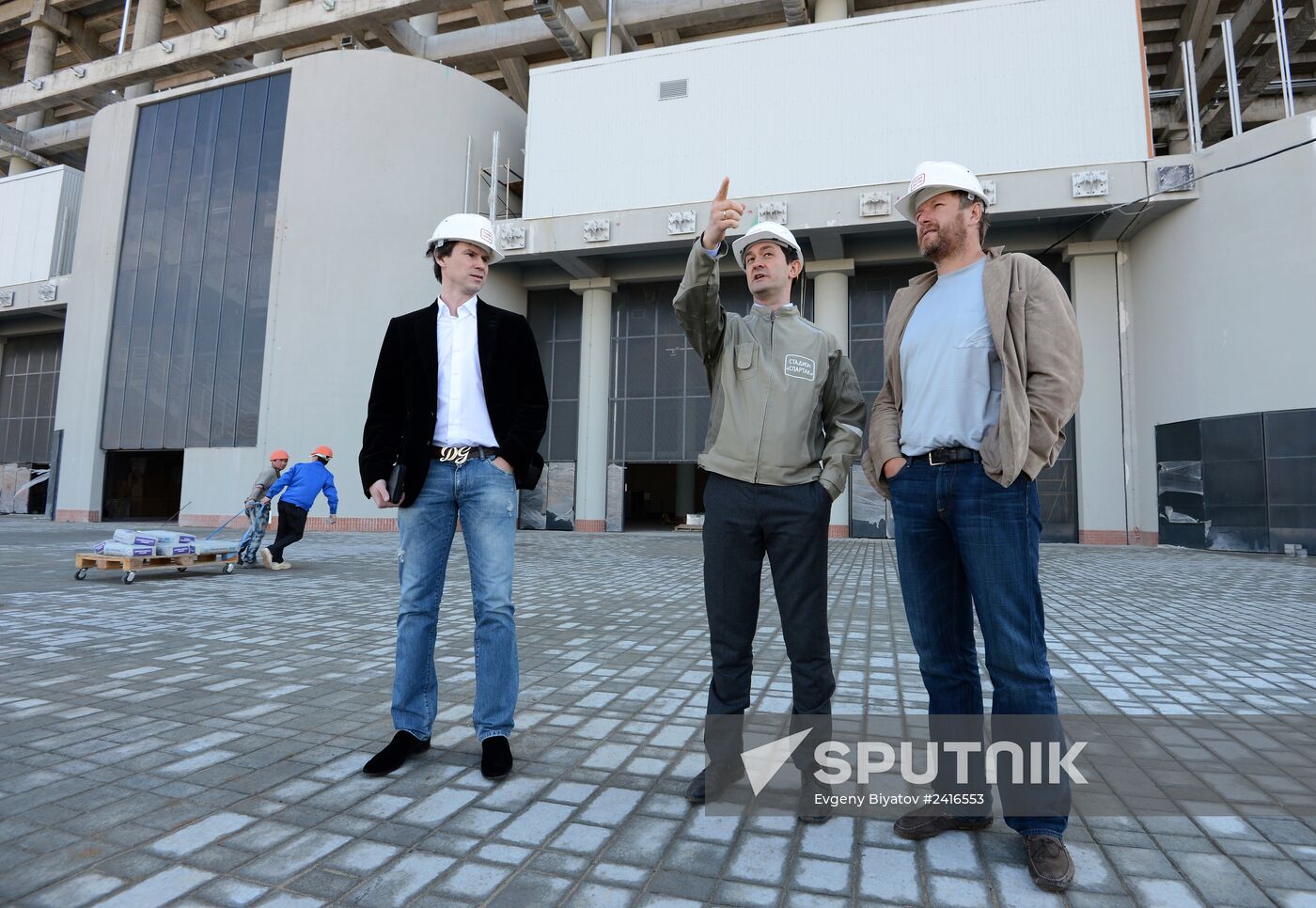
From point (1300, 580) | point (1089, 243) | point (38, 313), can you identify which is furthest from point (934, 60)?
point (38, 313)

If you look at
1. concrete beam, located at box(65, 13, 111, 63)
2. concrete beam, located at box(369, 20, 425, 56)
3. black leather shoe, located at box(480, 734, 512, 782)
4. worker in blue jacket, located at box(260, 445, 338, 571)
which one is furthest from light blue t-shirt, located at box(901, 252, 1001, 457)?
concrete beam, located at box(65, 13, 111, 63)

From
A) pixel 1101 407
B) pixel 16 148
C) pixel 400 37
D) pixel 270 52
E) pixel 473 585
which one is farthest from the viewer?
pixel 16 148

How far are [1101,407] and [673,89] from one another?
1445cm

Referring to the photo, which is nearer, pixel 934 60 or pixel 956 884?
pixel 956 884

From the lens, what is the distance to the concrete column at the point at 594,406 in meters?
22.4

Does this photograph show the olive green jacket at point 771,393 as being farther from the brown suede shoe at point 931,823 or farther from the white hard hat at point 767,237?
the brown suede shoe at point 931,823

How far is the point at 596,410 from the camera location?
22531mm

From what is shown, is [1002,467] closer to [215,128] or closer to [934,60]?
[934,60]

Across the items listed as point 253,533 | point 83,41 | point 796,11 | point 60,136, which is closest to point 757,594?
point 253,533

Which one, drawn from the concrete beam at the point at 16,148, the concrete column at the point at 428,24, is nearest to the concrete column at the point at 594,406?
the concrete column at the point at 428,24

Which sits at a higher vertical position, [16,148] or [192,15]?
[192,15]

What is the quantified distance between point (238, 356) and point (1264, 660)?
2415 cm

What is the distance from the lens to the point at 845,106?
18.9 m

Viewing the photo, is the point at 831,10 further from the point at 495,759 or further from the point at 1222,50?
the point at 495,759
